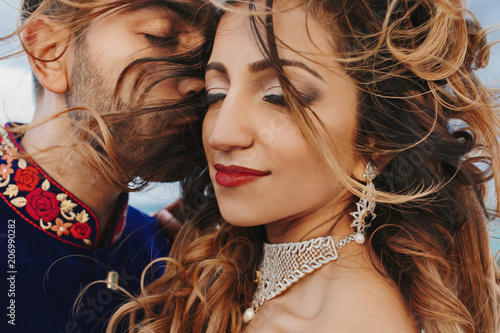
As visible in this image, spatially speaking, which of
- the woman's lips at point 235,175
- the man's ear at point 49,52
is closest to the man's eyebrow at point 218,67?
the woman's lips at point 235,175

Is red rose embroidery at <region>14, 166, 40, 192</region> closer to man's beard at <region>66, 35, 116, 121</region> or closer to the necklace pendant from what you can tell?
man's beard at <region>66, 35, 116, 121</region>

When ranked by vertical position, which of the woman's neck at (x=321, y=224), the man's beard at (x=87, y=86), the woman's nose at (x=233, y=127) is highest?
the man's beard at (x=87, y=86)

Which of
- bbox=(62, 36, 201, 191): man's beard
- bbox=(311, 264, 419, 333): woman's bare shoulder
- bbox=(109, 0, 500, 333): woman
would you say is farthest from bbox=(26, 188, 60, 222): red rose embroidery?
bbox=(311, 264, 419, 333): woman's bare shoulder

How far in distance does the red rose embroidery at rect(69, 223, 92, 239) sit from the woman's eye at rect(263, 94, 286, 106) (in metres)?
1.08

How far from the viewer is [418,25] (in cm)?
165

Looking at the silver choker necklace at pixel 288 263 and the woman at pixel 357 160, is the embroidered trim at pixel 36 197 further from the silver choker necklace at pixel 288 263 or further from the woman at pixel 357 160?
the silver choker necklace at pixel 288 263

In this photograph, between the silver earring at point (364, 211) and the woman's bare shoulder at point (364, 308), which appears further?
the silver earring at point (364, 211)

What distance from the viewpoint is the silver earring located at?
65.1 inches

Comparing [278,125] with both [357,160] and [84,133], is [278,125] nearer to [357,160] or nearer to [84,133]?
[357,160]

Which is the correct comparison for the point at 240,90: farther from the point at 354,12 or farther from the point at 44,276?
the point at 44,276

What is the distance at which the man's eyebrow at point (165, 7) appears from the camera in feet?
Answer: 6.85

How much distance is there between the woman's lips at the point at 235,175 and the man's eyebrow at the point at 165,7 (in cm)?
79

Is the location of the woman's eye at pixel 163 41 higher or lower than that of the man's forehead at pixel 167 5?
lower

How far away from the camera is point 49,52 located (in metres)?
2.15
